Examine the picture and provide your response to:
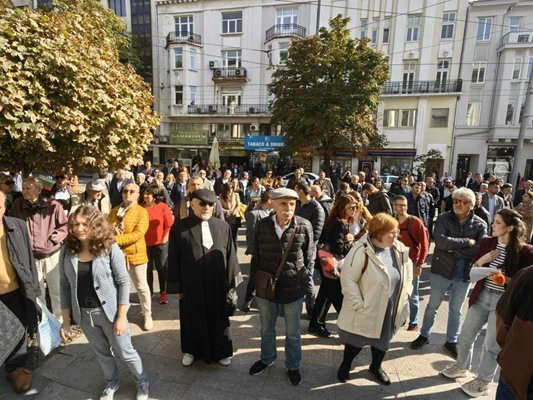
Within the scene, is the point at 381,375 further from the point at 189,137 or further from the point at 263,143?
the point at 189,137

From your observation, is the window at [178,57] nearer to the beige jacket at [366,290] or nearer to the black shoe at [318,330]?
the black shoe at [318,330]

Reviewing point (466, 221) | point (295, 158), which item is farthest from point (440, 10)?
point (466, 221)

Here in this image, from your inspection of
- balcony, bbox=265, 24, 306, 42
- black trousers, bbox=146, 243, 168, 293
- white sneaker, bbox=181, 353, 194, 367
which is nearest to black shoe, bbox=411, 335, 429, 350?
white sneaker, bbox=181, 353, 194, 367

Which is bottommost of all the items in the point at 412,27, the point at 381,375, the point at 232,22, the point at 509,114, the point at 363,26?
the point at 381,375

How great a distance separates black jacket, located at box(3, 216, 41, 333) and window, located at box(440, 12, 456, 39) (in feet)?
93.3

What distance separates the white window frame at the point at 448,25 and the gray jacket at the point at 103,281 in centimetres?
2814

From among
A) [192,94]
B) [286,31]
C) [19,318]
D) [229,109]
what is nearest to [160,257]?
[19,318]

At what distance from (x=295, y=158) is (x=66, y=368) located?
76.0 feet

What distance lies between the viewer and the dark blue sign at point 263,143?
2400 centimetres

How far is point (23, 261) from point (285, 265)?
2.55 m

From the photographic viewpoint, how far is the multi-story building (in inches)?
861

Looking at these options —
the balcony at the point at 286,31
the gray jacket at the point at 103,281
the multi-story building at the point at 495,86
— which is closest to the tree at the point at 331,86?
the balcony at the point at 286,31

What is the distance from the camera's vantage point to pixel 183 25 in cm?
Result: 2717

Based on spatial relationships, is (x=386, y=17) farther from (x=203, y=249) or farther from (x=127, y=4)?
(x=203, y=249)
